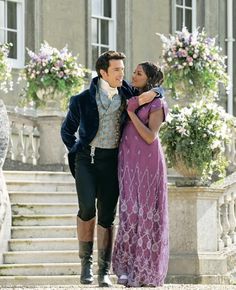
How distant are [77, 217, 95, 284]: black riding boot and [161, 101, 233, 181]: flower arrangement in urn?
400 cm

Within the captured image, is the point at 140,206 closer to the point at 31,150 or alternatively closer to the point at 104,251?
the point at 104,251

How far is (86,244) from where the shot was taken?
9.96 meters

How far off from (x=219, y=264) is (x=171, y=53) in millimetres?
4410

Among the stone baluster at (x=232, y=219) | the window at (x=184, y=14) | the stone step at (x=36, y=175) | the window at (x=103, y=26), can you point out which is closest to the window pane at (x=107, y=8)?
the window at (x=103, y=26)

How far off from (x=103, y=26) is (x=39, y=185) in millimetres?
7671

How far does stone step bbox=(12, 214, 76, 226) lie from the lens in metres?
13.7

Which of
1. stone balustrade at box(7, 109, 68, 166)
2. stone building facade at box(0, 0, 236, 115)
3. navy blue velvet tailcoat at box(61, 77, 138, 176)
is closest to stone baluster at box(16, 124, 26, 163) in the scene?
stone balustrade at box(7, 109, 68, 166)

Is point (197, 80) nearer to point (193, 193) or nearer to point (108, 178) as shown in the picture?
point (193, 193)

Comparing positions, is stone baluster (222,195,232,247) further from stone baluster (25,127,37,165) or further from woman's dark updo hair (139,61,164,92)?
woman's dark updo hair (139,61,164,92)

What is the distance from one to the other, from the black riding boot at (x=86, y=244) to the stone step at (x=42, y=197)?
13.9ft

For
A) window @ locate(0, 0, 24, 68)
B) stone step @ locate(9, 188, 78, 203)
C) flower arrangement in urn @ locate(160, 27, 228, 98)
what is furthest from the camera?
window @ locate(0, 0, 24, 68)

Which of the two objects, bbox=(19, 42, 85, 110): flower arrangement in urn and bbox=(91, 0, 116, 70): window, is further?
bbox=(91, 0, 116, 70): window

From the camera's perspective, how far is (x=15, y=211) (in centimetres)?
1392

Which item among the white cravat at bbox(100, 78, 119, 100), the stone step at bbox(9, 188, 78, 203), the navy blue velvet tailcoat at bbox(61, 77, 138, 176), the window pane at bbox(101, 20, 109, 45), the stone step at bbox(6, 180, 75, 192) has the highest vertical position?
Result: the window pane at bbox(101, 20, 109, 45)
